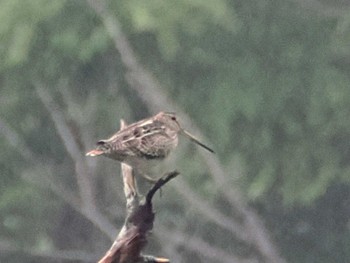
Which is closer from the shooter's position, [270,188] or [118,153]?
[118,153]

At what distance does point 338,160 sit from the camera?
1526 centimetres

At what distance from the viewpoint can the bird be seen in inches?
229

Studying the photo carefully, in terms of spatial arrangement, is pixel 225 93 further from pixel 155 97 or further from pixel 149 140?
pixel 149 140

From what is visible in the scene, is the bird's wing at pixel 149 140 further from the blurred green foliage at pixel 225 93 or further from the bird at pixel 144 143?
the blurred green foliage at pixel 225 93

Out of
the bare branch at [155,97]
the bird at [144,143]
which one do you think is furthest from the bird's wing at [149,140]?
the bare branch at [155,97]

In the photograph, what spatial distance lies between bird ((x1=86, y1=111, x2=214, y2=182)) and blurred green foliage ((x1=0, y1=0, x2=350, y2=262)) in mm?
7994

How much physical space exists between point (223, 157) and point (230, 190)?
0.97ft

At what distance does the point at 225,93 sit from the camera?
588 inches

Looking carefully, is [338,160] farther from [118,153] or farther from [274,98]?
[118,153]

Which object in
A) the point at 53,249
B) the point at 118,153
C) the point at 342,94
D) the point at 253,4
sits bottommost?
the point at 118,153

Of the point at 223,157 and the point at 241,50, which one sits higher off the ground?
the point at 241,50

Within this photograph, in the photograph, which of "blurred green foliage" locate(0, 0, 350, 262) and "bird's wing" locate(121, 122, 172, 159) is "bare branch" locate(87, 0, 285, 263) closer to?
"blurred green foliage" locate(0, 0, 350, 262)

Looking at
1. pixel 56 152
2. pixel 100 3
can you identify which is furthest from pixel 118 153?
pixel 56 152

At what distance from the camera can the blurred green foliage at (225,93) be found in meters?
14.7
